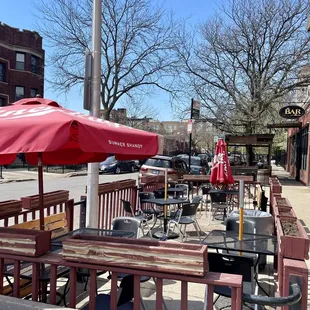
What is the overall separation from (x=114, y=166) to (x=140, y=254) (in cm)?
2621

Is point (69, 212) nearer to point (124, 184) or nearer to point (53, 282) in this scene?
point (124, 184)

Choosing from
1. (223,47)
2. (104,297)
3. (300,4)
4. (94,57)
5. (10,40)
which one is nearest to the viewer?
(104,297)

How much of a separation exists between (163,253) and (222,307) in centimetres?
177

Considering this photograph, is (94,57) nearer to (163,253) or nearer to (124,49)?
(163,253)

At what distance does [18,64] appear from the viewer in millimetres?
32688

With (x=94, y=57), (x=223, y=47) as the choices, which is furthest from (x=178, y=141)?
(x=94, y=57)

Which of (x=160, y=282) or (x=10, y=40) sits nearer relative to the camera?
(x=160, y=282)

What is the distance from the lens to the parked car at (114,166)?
2795 cm

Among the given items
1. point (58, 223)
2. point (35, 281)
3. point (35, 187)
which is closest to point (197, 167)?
point (35, 187)

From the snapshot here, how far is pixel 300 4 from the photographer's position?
18906mm

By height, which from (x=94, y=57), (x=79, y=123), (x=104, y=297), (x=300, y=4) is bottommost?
(x=104, y=297)

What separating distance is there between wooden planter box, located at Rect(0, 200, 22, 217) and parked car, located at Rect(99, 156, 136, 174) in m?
22.6

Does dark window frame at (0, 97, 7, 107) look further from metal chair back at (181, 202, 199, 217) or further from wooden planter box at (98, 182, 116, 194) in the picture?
metal chair back at (181, 202, 199, 217)

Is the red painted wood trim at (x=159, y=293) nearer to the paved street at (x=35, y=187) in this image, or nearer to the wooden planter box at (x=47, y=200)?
the wooden planter box at (x=47, y=200)
